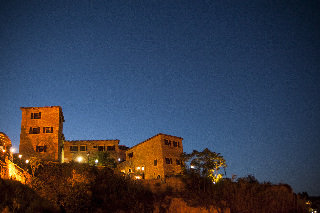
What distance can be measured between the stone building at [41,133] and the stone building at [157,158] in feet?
41.1

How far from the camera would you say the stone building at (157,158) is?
42.2 metres

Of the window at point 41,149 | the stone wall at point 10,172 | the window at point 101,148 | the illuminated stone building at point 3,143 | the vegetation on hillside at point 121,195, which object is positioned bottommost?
the vegetation on hillside at point 121,195

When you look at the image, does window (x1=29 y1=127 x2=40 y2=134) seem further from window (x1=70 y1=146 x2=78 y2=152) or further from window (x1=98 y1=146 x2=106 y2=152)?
window (x1=98 y1=146 x2=106 y2=152)

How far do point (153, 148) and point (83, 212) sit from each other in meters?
23.0

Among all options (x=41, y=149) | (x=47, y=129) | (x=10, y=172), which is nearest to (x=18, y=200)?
(x=10, y=172)

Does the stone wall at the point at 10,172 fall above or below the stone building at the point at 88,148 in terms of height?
below

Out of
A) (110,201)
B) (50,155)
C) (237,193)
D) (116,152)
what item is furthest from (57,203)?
(116,152)

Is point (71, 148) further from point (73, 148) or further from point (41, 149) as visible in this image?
point (41, 149)

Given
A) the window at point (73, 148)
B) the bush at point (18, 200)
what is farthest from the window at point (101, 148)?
the bush at point (18, 200)

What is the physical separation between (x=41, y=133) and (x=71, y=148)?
12802 mm

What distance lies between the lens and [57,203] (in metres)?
20.8

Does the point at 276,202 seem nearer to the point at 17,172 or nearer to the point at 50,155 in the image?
the point at 17,172

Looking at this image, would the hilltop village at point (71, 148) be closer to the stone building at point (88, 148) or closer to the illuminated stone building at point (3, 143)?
the stone building at point (88, 148)

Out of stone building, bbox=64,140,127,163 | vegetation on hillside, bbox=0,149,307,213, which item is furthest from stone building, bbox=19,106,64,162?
stone building, bbox=64,140,127,163
